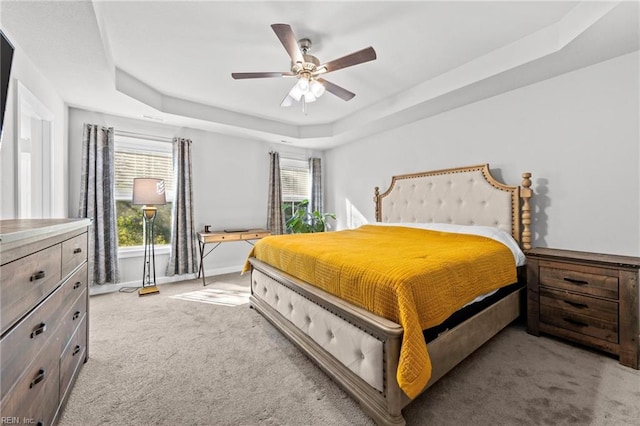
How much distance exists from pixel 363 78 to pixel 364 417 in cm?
317

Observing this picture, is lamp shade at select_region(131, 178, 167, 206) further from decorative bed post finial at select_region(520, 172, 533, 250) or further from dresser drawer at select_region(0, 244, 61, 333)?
decorative bed post finial at select_region(520, 172, 533, 250)

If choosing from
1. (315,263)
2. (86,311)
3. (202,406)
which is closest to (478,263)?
(315,263)

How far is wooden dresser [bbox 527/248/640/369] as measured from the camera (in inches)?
73.0

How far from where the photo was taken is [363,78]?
10.2 feet

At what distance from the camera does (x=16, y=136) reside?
6.69 feet

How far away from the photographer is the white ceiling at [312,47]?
197 centimetres

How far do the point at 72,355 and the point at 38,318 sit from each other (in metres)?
0.69

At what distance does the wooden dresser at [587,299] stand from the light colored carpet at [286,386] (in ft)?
0.39

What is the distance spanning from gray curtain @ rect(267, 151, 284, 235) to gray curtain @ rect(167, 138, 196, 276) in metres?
1.36

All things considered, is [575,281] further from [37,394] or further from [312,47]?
[37,394]

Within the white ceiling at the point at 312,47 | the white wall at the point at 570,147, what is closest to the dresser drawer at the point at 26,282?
the white ceiling at the point at 312,47

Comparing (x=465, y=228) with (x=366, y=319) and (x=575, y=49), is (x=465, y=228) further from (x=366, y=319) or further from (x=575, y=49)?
(x=366, y=319)

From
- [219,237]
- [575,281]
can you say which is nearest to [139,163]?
[219,237]

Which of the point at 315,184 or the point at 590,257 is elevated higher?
the point at 315,184
